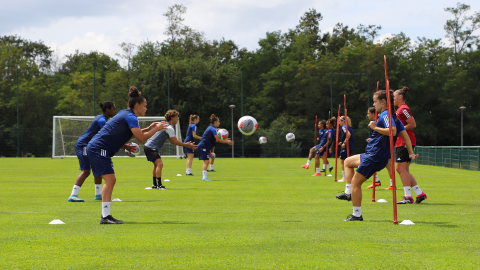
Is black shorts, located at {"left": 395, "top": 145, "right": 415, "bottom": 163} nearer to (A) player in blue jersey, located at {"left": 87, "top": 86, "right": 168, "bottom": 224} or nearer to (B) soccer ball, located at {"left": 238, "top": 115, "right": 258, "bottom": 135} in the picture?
(A) player in blue jersey, located at {"left": 87, "top": 86, "right": 168, "bottom": 224}

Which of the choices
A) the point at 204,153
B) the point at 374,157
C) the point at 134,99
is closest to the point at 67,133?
the point at 204,153

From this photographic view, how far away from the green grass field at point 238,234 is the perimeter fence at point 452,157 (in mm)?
13634

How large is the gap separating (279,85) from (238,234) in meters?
48.6

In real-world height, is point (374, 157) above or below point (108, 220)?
above

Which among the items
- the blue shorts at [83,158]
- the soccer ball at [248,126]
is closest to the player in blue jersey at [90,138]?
the blue shorts at [83,158]

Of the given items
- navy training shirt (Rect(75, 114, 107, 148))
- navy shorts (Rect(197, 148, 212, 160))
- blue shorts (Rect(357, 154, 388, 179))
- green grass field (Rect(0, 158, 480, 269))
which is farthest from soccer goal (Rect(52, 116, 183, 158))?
blue shorts (Rect(357, 154, 388, 179))

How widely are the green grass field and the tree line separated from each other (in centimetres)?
3595

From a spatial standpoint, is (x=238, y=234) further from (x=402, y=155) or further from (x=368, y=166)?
(x=402, y=155)

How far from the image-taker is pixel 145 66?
166ft

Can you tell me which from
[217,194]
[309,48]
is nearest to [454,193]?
[217,194]

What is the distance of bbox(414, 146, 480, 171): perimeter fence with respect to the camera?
2234cm

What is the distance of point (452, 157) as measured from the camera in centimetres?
2498

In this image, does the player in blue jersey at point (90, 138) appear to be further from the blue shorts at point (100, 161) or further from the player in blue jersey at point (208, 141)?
the player in blue jersey at point (208, 141)

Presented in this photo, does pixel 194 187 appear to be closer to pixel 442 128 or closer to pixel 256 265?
pixel 256 265
